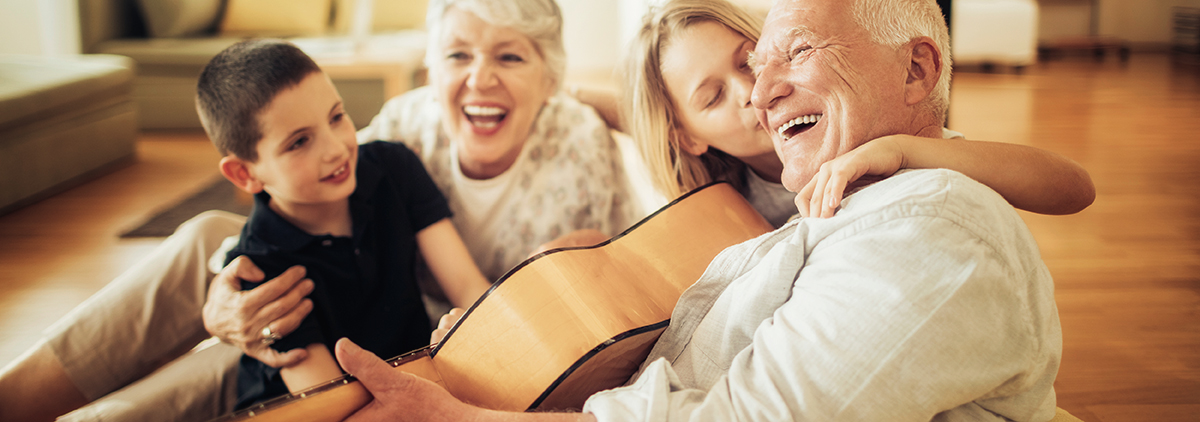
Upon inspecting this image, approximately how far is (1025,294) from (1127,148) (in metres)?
4.13

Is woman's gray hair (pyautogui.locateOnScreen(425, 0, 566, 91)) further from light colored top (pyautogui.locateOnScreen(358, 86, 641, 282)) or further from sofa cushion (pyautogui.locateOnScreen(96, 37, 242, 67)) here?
sofa cushion (pyautogui.locateOnScreen(96, 37, 242, 67))

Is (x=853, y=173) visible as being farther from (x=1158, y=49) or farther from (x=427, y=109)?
(x=1158, y=49)

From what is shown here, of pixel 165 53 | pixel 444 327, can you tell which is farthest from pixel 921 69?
pixel 165 53

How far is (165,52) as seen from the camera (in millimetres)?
4750

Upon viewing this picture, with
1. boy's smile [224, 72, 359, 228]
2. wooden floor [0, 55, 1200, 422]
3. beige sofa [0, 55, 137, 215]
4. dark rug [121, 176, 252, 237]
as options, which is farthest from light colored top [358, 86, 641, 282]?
dark rug [121, 176, 252, 237]

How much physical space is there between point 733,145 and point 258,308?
0.92m

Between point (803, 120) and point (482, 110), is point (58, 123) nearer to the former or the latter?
point (482, 110)

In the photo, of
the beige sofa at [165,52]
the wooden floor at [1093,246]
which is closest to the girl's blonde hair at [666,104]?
the wooden floor at [1093,246]

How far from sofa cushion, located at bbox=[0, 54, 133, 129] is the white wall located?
0.20 m

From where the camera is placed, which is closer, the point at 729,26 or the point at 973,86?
the point at 729,26

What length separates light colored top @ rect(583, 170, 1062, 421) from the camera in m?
0.76

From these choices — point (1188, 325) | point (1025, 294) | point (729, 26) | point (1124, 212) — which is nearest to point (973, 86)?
point (1124, 212)

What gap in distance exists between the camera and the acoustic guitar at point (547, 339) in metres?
0.96

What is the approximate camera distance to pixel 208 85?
53.2 inches
